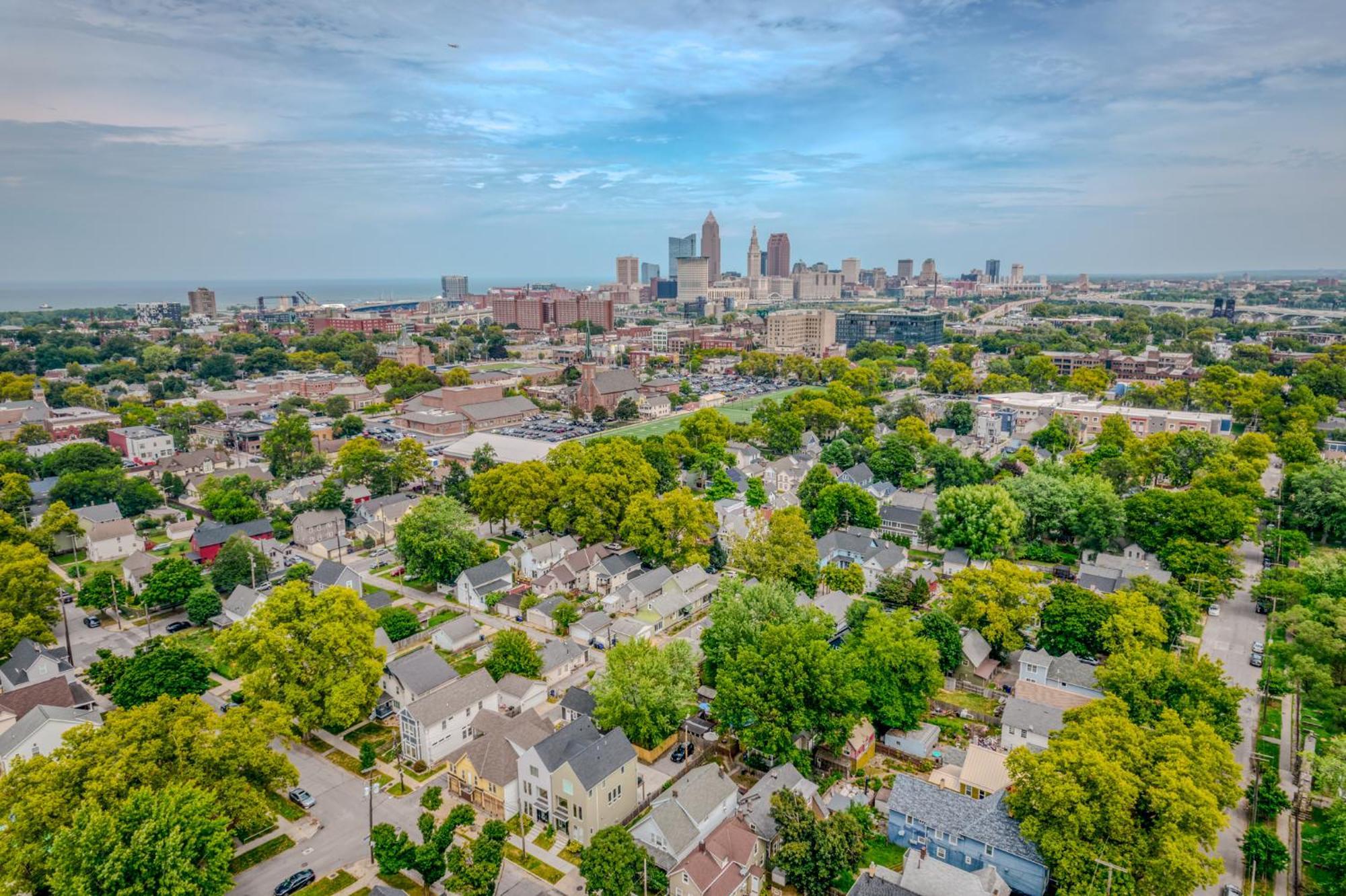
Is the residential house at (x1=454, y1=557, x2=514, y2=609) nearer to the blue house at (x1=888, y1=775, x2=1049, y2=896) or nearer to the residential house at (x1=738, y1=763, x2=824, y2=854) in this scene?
the residential house at (x1=738, y1=763, x2=824, y2=854)

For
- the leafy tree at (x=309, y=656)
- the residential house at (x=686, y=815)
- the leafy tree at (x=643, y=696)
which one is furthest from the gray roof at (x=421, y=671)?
the residential house at (x=686, y=815)

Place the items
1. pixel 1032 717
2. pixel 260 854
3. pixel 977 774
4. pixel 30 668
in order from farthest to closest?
1. pixel 30 668
2. pixel 1032 717
3. pixel 977 774
4. pixel 260 854

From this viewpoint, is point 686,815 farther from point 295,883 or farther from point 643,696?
point 295,883

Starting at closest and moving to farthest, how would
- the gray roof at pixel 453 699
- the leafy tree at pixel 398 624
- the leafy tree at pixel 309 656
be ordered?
the leafy tree at pixel 309 656
the gray roof at pixel 453 699
the leafy tree at pixel 398 624

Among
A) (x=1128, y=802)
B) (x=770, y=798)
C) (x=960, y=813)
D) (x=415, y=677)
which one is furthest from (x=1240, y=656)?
(x=415, y=677)

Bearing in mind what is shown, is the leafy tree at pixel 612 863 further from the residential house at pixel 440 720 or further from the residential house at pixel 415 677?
the residential house at pixel 415 677

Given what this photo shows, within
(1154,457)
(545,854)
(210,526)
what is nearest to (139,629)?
(210,526)

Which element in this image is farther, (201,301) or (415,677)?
(201,301)
